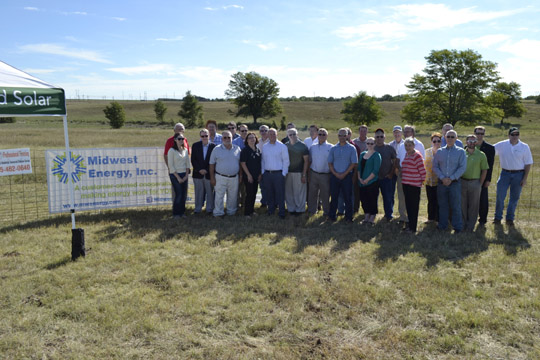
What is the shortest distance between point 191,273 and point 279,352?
222 centimetres

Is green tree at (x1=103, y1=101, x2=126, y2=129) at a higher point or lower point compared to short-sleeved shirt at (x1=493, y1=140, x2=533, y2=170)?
higher

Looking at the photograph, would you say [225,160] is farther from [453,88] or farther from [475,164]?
[453,88]

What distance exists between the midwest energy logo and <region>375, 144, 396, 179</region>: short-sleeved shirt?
654 cm

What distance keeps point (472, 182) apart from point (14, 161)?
913 centimetres

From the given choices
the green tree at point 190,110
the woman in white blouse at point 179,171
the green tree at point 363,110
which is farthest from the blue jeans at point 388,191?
the green tree at point 190,110

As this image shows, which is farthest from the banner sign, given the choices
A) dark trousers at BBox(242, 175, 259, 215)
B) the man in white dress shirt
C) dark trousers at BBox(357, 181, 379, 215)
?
dark trousers at BBox(357, 181, 379, 215)

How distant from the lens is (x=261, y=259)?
20.4 ft

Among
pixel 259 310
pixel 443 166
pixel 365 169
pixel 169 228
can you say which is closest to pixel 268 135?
pixel 365 169

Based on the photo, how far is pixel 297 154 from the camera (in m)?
8.70

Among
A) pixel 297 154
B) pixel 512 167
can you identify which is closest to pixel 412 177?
pixel 512 167

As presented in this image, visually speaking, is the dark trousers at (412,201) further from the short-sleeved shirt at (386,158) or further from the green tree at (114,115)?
the green tree at (114,115)

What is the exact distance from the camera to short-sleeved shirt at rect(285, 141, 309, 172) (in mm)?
8688

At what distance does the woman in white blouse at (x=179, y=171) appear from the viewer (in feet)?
27.9

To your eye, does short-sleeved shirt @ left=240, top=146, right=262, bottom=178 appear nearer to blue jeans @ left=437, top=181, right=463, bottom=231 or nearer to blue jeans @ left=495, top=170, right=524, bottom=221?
blue jeans @ left=437, top=181, right=463, bottom=231
